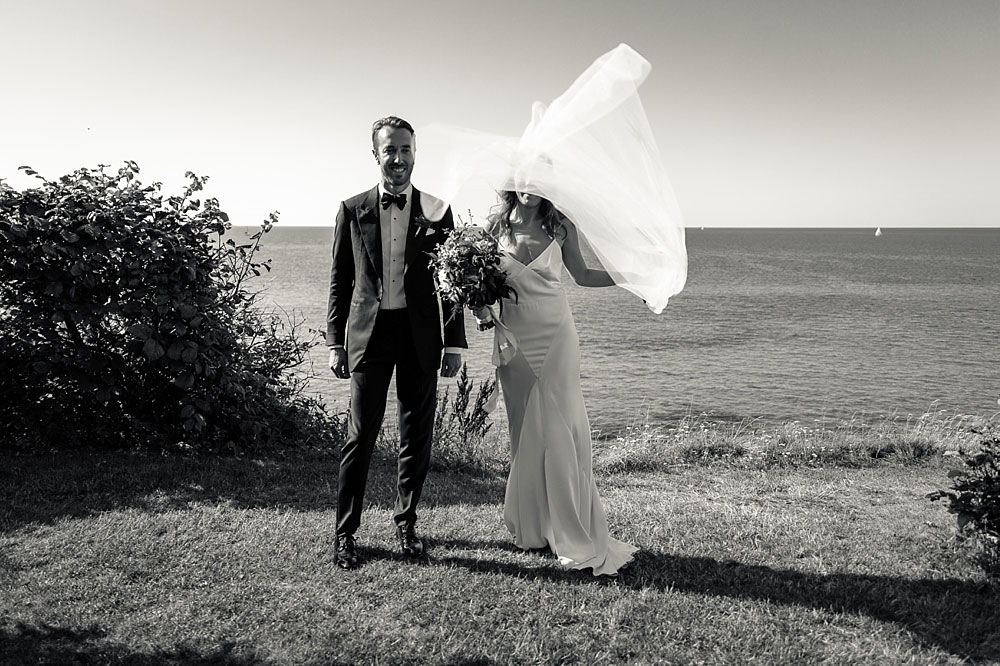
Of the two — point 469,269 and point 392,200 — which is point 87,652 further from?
point 392,200

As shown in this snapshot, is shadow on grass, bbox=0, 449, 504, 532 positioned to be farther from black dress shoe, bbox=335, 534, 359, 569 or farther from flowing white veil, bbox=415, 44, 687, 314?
flowing white veil, bbox=415, 44, 687, 314

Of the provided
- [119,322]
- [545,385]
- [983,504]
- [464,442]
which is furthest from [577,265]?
[119,322]

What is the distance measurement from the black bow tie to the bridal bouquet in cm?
38

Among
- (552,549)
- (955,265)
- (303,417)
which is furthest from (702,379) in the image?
(955,265)

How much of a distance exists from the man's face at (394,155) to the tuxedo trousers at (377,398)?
851 mm

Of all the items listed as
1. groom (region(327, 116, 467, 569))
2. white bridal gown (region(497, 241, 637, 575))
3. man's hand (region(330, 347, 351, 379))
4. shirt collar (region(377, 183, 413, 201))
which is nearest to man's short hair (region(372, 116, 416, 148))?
groom (region(327, 116, 467, 569))

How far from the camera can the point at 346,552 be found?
457 cm

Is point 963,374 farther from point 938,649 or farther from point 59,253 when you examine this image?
point 59,253

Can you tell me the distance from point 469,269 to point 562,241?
0.86 metres

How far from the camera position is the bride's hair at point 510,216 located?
15.9ft

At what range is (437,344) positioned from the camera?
15.5 ft

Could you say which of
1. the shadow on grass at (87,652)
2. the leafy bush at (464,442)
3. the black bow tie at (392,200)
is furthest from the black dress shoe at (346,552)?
the leafy bush at (464,442)

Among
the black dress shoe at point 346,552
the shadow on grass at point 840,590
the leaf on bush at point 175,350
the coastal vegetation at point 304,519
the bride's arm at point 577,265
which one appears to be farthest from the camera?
the leaf on bush at point 175,350

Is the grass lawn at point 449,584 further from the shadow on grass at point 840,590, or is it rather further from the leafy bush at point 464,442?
the leafy bush at point 464,442
